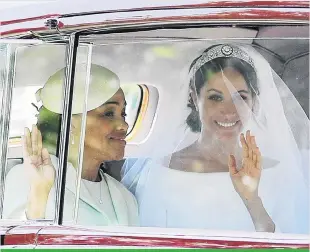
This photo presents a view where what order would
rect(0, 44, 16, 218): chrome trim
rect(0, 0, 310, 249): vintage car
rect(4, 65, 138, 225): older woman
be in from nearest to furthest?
1. rect(0, 0, 310, 249): vintage car
2. rect(4, 65, 138, 225): older woman
3. rect(0, 44, 16, 218): chrome trim

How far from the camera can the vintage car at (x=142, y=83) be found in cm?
279

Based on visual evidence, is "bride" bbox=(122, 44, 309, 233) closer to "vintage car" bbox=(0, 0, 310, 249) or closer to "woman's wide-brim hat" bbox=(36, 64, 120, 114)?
"vintage car" bbox=(0, 0, 310, 249)

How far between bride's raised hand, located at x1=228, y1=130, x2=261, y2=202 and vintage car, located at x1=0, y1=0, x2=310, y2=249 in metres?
0.05

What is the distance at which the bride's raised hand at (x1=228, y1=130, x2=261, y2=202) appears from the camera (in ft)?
9.29

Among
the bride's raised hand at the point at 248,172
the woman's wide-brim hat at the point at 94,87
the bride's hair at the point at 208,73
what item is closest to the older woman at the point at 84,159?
the woman's wide-brim hat at the point at 94,87

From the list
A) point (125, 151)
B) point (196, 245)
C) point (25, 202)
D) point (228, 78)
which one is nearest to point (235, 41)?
point (228, 78)

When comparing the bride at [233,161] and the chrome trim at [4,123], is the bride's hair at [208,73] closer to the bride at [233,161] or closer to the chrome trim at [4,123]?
the bride at [233,161]

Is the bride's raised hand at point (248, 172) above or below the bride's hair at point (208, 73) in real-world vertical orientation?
below

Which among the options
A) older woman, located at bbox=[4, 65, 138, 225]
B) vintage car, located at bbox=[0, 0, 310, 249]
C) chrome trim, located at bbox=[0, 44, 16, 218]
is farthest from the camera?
chrome trim, located at bbox=[0, 44, 16, 218]

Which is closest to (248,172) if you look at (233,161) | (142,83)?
(233,161)

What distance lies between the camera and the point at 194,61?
9.61 ft

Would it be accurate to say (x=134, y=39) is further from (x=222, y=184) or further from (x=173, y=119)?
(x=222, y=184)

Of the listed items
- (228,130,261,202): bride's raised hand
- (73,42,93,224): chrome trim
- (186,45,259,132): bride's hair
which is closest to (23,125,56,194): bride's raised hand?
(73,42,93,224): chrome trim

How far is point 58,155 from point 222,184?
26.3 inches
